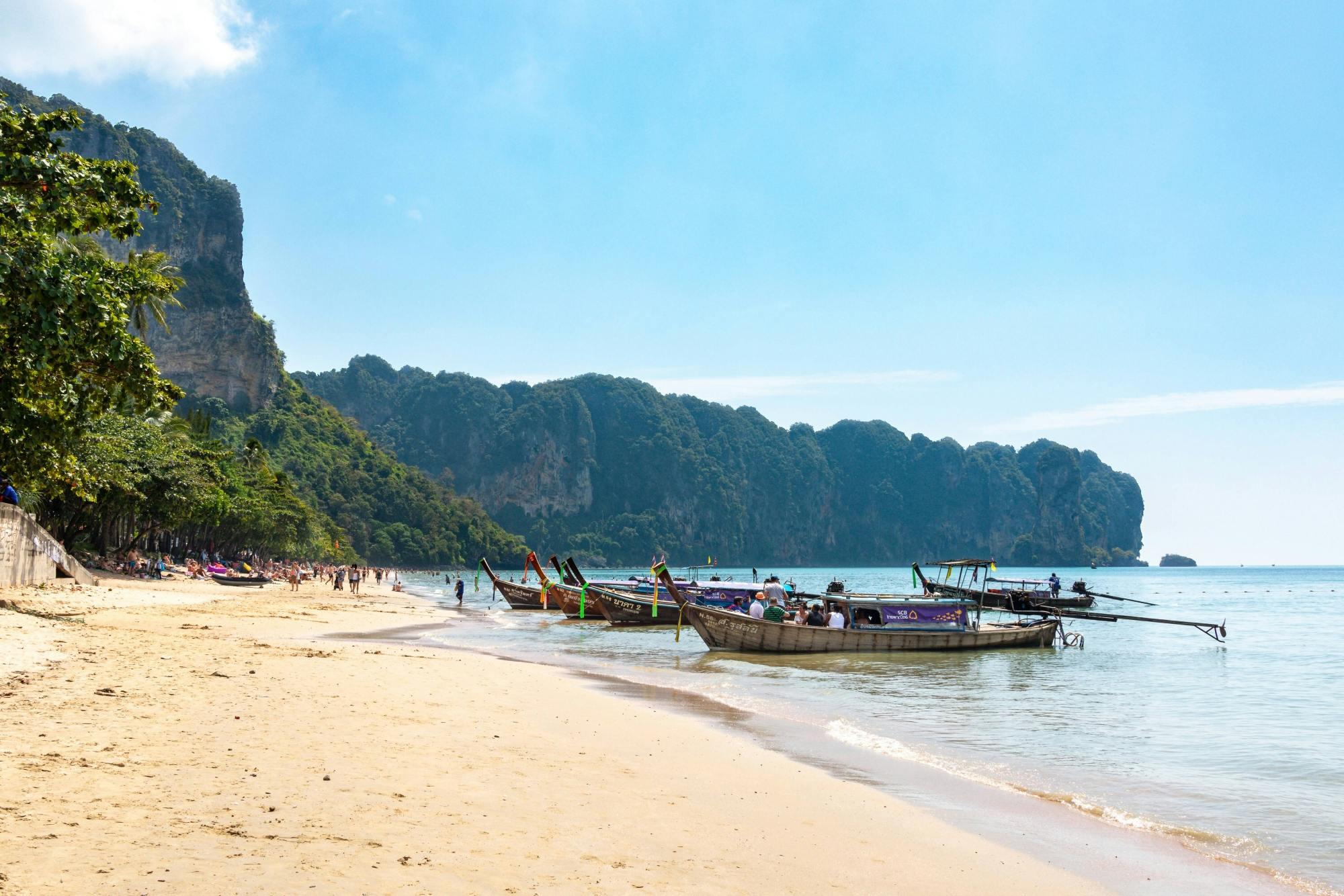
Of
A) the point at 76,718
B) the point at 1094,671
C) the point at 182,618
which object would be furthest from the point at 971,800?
the point at 182,618

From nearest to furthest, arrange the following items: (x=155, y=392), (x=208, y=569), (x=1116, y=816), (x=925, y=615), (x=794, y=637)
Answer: (x=1116, y=816)
(x=155, y=392)
(x=794, y=637)
(x=925, y=615)
(x=208, y=569)

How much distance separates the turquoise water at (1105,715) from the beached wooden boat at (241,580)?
19741 millimetres

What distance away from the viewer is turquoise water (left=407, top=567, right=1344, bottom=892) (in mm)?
9195

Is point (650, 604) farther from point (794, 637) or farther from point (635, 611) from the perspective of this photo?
point (794, 637)

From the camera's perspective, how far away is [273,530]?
6700 cm

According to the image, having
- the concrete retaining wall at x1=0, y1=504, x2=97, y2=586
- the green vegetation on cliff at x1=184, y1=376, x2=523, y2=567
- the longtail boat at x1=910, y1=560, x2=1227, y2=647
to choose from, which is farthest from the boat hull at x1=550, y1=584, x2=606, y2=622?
the green vegetation on cliff at x1=184, y1=376, x2=523, y2=567

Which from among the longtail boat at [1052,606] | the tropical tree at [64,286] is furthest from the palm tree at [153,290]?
the longtail boat at [1052,606]

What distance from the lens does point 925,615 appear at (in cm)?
2700

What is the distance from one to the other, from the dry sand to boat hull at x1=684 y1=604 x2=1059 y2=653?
12278 mm

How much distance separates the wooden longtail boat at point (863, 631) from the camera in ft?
80.5

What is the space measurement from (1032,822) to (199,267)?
142988 mm

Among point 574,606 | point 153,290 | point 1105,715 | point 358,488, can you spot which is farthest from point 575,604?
point 358,488

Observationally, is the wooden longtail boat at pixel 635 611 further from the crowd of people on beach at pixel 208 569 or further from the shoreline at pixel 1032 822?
the shoreline at pixel 1032 822

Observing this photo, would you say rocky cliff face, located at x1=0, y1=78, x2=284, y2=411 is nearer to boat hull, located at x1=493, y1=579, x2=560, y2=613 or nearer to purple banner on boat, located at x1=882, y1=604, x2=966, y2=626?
boat hull, located at x1=493, y1=579, x2=560, y2=613
